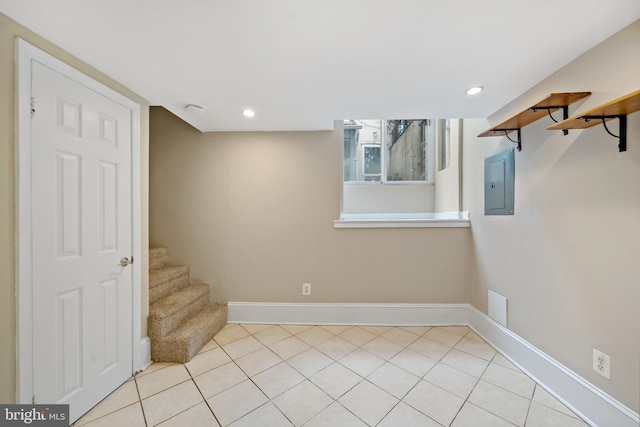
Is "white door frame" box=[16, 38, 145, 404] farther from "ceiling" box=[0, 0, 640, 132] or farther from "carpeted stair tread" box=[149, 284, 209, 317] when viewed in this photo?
"carpeted stair tread" box=[149, 284, 209, 317]

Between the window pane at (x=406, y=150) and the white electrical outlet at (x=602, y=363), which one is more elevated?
the window pane at (x=406, y=150)

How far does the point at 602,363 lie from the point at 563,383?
0.32 meters

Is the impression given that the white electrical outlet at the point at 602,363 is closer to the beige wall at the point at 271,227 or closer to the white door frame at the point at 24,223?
the beige wall at the point at 271,227

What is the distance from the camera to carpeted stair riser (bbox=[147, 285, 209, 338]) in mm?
1962

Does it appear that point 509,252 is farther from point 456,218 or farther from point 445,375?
point 445,375

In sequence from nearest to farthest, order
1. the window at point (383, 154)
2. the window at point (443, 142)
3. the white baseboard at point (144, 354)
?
the white baseboard at point (144, 354), the window at point (443, 142), the window at point (383, 154)

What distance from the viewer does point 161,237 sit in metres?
2.73

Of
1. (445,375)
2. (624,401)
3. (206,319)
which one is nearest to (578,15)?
(624,401)

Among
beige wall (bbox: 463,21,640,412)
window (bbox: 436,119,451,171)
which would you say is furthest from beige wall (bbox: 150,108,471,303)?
window (bbox: 436,119,451,171)

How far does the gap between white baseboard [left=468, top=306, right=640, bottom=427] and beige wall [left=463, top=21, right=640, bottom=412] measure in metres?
0.05

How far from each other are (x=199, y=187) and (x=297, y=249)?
4.29ft

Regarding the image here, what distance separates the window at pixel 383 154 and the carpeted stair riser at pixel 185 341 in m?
2.48

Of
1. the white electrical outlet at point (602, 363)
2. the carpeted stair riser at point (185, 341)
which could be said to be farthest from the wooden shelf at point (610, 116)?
the carpeted stair riser at point (185, 341)

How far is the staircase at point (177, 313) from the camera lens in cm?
196
